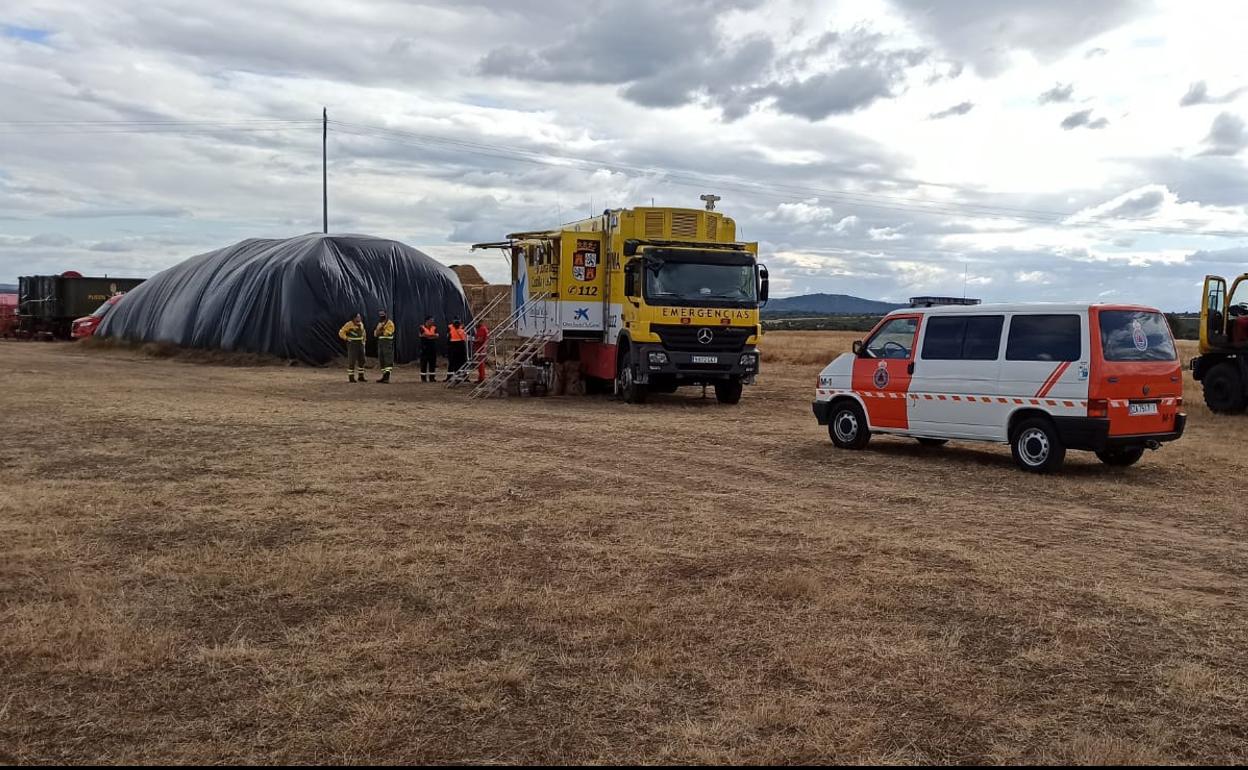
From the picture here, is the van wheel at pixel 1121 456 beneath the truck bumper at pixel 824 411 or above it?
beneath

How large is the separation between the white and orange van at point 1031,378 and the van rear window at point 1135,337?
11 mm

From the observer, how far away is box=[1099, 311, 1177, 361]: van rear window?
11.4 meters

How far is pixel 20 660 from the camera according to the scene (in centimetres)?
513

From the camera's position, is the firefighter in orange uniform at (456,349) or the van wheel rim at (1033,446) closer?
the van wheel rim at (1033,446)

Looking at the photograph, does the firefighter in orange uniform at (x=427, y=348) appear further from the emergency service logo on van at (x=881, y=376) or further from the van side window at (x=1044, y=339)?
the van side window at (x=1044, y=339)

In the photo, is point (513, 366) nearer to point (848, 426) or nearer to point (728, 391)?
point (728, 391)

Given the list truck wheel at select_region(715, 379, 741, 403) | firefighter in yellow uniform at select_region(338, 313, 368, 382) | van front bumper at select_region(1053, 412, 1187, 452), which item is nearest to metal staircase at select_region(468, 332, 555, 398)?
truck wheel at select_region(715, 379, 741, 403)

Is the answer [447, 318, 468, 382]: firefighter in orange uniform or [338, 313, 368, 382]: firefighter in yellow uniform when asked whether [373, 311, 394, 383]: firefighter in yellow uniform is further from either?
[447, 318, 468, 382]: firefighter in orange uniform

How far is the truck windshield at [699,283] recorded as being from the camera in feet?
62.8

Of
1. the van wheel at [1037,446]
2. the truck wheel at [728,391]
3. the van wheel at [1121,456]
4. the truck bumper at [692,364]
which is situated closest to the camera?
the van wheel at [1037,446]

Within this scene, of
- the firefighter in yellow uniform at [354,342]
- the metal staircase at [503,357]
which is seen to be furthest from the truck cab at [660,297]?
the firefighter in yellow uniform at [354,342]

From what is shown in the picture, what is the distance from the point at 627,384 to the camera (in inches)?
800

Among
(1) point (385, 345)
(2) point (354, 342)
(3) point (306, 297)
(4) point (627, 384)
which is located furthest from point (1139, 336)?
(3) point (306, 297)

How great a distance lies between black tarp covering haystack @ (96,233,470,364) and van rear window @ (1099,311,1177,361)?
77.2ft
